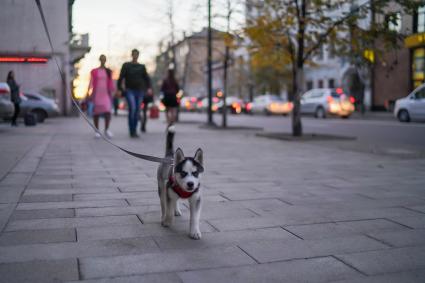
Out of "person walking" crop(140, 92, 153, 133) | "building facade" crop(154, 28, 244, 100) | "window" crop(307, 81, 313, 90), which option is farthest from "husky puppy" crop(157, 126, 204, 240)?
"window" crop(307, 81, 313, 90)

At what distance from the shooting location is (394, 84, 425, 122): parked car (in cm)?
2239

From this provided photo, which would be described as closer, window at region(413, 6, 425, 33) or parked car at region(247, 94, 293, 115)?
window at region(413, 6, 425, 33)

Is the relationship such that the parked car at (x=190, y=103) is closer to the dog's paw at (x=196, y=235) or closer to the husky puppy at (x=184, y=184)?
the husky puppy at (x=184, y=184)

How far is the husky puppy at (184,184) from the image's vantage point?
3.77 m

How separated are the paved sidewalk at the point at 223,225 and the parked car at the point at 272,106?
2900 cm

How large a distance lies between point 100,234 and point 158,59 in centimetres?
2955

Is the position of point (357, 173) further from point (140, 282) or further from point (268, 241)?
point (140, 282)

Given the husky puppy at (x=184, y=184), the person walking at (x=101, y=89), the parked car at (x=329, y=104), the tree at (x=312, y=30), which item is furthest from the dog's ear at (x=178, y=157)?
the parked car at (x=329, y=104)

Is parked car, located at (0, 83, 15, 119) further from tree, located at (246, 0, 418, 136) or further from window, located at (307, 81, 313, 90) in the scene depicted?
window, located at (307, 81, 313, 90)

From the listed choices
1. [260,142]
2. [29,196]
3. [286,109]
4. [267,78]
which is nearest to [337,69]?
[267,78]

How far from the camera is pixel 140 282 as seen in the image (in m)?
2.96

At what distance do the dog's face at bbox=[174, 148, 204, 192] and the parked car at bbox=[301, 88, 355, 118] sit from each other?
27.2 meters

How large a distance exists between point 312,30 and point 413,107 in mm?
11036

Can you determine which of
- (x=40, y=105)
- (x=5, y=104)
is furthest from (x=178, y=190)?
(x=40, y=105)
